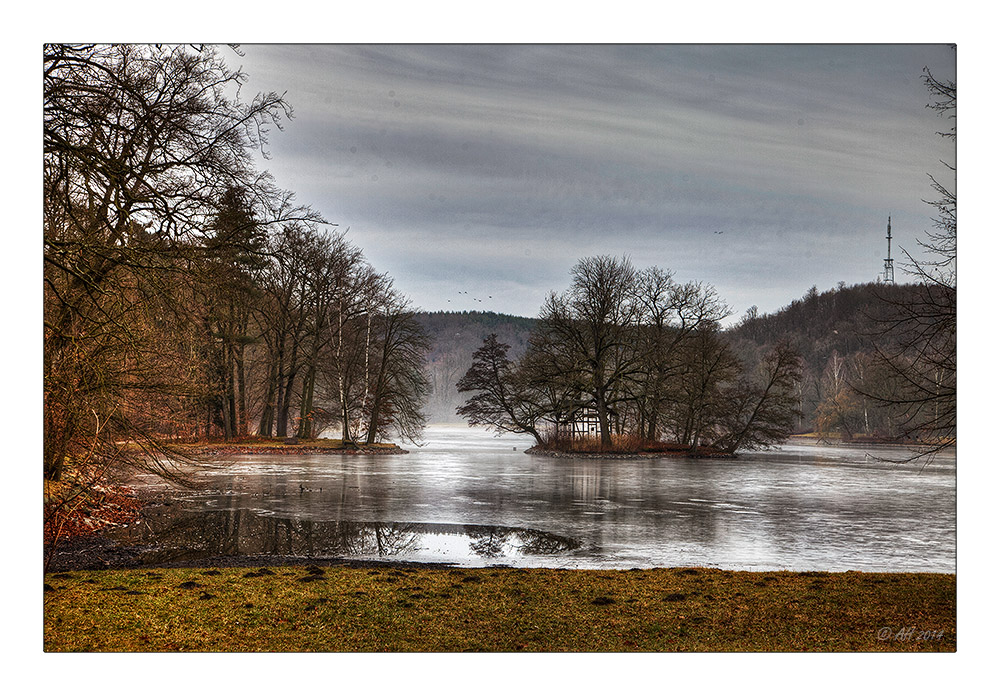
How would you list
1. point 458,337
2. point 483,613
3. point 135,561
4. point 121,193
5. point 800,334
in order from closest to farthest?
point 483,613
point 121,193
point 135,561
point 800,334
point 458,337

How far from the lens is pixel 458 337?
980 cm

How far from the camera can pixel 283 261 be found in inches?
295

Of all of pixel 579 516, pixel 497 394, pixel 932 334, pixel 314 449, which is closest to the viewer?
pixel 932 334

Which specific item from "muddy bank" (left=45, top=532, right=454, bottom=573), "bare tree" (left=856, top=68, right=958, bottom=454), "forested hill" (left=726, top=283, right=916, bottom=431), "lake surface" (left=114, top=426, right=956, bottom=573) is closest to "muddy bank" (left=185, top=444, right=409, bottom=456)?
"lake surface" (left=114, top=426, right=956, bottom=573)

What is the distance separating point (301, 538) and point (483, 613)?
9.49ft

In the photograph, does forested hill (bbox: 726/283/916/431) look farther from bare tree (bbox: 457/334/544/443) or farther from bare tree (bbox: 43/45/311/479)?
bare tree (bbox: 43/45/311/479)

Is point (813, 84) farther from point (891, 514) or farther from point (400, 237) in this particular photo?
point (891, 514)

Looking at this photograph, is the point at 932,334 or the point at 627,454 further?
the point at 627,454

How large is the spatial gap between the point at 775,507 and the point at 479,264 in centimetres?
484

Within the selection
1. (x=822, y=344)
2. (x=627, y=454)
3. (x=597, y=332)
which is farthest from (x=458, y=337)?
(x=627, y=454)

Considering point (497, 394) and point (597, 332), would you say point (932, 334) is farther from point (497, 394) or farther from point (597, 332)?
point (597, 332)

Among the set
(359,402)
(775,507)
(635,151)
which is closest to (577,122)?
(635,151)

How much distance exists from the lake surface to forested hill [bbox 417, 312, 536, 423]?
1696 mm

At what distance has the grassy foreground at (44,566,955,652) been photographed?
189 inches
